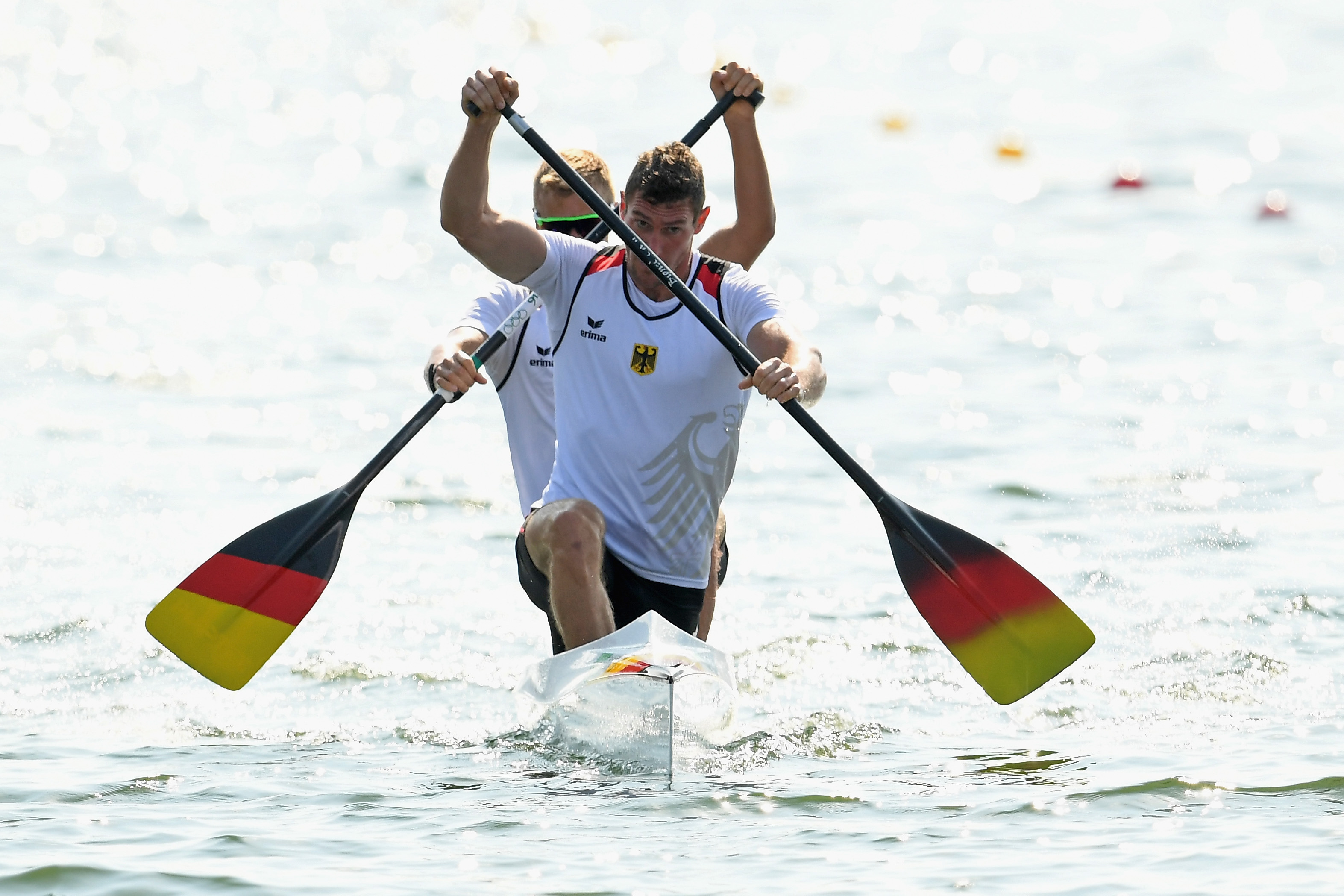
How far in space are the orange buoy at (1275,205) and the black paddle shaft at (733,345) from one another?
13841 mm

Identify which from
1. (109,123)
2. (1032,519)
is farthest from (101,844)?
(109,123)

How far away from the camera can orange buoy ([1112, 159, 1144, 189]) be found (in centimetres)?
1988

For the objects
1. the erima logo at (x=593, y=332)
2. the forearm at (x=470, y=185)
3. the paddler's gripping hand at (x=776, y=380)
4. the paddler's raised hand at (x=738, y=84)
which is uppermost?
the paddler's raised hand at (x=738, y=84)

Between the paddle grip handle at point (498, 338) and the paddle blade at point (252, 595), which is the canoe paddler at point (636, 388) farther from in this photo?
the paddle blade at point (252, 595)

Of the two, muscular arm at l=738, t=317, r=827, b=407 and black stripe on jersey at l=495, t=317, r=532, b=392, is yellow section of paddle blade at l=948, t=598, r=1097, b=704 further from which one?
black stripe on jersey at l=495, t=317, r=532, b=392

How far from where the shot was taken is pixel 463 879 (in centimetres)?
448

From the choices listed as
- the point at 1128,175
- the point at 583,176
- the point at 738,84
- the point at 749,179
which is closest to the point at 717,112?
the point at 738,84

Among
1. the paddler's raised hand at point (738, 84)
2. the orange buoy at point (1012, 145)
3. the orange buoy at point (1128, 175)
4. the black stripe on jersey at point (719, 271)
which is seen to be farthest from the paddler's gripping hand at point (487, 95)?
the orange buoy at point (1012, 145)

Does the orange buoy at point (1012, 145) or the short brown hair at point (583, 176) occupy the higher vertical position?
the orange buoy at point (1012, 145)

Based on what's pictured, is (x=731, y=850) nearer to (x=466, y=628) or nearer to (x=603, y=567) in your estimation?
(x=603, y=567)

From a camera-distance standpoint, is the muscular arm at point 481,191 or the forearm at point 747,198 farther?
the forearm at point 747,198

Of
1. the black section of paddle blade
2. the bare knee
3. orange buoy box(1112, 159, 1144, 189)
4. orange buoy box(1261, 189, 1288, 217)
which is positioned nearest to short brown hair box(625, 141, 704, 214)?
the bare knee

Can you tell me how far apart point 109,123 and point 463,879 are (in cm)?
2035

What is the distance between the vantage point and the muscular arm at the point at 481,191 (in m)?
5.09
